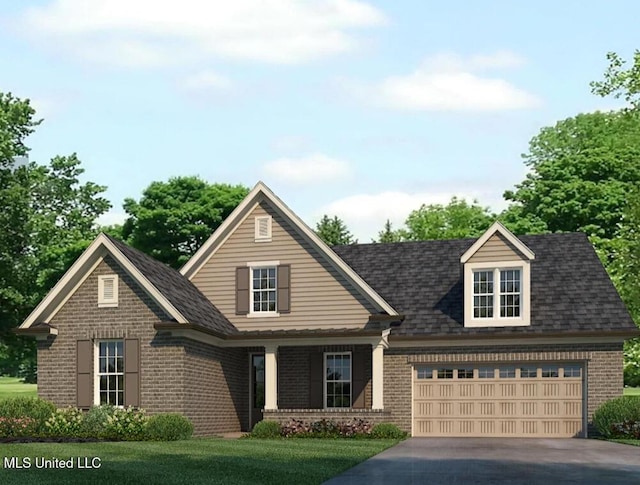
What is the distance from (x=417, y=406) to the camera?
101 ft

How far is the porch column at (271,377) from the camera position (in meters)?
30.5

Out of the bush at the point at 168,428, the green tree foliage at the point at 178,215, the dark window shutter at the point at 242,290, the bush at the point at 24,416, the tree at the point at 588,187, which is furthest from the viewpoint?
→ the green tree foliage at the point at 178,215

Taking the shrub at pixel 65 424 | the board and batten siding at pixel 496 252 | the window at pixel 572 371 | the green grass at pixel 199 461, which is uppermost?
the board and batten siding at pixel 496 252

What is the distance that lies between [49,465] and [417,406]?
49.4 feet

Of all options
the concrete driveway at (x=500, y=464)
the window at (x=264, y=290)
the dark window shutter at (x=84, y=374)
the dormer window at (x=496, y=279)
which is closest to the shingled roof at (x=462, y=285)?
the dormer window at (x=496, y=279)

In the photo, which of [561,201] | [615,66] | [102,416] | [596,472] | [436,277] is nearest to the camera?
[596,472]

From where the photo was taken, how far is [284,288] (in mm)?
31531

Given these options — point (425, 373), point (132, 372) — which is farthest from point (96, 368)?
point (425, 373)

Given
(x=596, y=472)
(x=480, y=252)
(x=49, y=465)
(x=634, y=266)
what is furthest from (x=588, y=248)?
(x=49, y=465)

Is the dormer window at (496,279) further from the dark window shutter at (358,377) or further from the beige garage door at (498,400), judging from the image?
the dark window shutter at (358,377)

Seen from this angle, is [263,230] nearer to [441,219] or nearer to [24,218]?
[24,218]

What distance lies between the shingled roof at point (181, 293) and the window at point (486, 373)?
7880 millimetres

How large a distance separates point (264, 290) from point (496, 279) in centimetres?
746

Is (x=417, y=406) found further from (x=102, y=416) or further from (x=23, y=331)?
(x=23, y=331)
